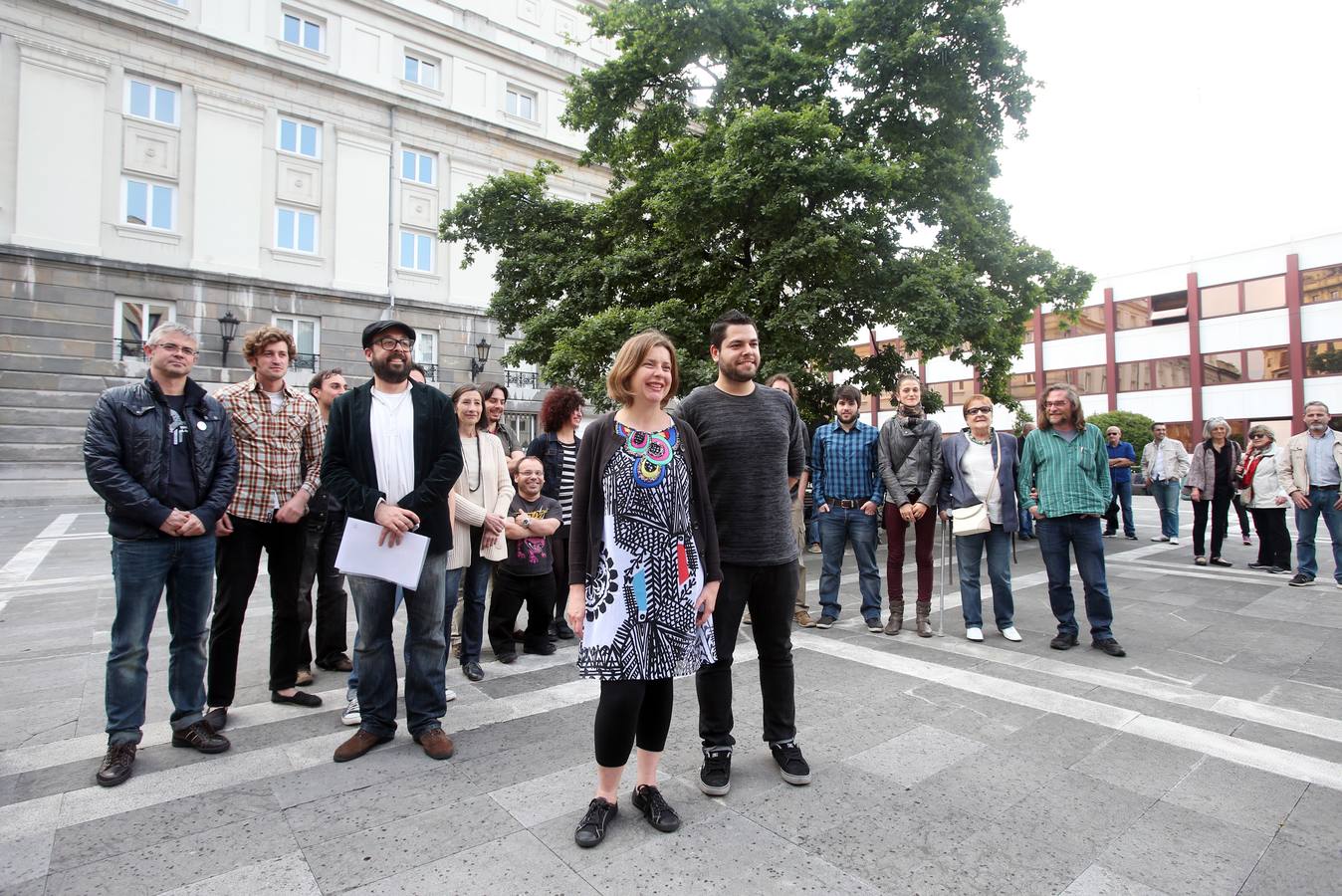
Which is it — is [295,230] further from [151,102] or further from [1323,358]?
[1323,358]

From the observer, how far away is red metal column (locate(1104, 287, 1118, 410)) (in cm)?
3541

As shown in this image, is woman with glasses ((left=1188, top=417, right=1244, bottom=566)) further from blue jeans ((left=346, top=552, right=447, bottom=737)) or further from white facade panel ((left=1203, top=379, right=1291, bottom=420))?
white facade panel ((left=1203, top=379, right=1291, bottom=420))

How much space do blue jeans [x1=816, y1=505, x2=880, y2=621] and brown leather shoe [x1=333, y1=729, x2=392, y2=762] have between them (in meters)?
3.88

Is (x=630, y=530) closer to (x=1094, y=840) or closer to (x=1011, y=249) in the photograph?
(x=1094, y=840)

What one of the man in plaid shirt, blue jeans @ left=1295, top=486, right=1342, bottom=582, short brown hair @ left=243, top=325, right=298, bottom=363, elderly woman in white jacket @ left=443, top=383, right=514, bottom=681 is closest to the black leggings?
elderly woman in white jacket @ left=443, top=383, right=514, bottom=681

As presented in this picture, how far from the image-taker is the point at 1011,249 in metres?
13.2

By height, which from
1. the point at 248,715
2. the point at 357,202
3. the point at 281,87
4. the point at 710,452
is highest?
the point at 281,87

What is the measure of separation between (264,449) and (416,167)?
26.5 meters

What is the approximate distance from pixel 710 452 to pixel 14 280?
2520 cm

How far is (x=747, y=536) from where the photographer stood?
322 cm

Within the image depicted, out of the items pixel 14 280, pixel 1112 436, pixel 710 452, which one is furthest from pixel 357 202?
pixel 710 452

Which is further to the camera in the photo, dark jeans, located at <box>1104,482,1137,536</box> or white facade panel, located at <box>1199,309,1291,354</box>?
white facade panel, located at <box>1199,309,1291,354</box>

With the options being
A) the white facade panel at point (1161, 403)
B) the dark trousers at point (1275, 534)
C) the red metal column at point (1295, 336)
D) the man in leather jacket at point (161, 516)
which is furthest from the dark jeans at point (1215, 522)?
the white facade panel at point (1161, 403)

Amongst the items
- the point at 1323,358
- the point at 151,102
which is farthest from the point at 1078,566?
the point at 1323,358
